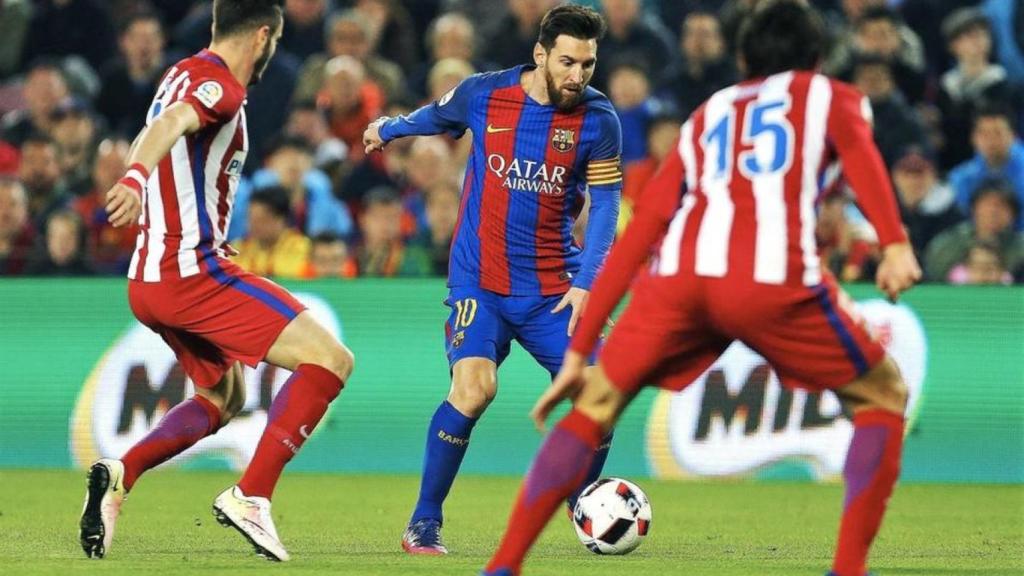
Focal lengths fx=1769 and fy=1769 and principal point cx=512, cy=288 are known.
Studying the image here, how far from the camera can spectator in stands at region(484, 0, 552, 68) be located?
632 inches

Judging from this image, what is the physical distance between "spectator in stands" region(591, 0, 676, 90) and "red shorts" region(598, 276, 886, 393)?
9.78m

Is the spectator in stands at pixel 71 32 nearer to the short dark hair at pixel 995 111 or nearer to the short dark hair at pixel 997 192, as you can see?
the short dark hair at pixel 995 111

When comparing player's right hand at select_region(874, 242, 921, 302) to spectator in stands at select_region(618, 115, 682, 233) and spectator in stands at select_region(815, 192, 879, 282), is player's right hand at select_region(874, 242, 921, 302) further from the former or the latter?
spectator in stands at select_region(618, 115, 682, 233)

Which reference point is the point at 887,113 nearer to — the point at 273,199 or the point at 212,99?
the point at 273,199

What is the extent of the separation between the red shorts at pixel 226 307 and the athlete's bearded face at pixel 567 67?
63.4 inches

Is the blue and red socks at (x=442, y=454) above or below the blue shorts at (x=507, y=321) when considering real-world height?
below

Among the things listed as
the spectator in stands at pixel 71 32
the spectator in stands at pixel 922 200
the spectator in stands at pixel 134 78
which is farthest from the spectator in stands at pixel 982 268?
the spectator in stands at pixel 71 32

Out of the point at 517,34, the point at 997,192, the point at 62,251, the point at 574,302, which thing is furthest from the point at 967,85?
the point at 574,302

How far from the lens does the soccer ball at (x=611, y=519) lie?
787cm

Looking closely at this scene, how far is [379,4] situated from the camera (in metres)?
16.7

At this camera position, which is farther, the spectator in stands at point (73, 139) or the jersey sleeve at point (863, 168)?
the spectator in stands at point (73, 139)

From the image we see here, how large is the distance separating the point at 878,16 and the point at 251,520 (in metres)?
9.54

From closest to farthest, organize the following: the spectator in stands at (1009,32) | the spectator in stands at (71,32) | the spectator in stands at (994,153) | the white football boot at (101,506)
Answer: the white football boot at (101,506), the spectator in stands at (994,153), the spectator in stands at (1009,32), the spectator in stands at (71,32)

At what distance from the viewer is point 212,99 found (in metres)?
7.19
